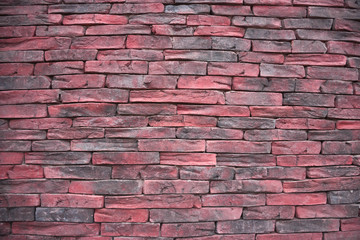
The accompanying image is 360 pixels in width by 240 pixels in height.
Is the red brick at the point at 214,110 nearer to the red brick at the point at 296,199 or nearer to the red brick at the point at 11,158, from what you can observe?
the red brick at the point at 296,199

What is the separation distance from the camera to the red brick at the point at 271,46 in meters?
1.79

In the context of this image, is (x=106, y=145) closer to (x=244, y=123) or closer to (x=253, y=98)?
(x=244, y=123)

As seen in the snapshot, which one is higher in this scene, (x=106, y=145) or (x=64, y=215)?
(x=106, y=145)

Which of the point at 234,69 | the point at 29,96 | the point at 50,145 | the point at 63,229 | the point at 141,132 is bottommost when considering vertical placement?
the point at 63,229

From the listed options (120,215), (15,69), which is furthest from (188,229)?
(15,69)

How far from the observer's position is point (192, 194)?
173 cm

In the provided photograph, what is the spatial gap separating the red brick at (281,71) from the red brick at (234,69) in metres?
0.06

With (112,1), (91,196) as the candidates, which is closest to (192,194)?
(91,196)

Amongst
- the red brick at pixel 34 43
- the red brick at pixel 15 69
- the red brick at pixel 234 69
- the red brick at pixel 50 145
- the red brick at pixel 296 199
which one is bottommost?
the red brick at pixel 296 199

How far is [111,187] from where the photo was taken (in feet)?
5.65

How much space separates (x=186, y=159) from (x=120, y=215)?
596 mm

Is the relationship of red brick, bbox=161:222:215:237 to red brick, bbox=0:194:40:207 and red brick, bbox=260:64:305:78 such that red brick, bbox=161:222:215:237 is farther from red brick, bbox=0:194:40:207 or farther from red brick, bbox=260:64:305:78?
red brick, bbox=260:64:305:78

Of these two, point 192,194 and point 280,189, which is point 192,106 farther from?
point 280,189

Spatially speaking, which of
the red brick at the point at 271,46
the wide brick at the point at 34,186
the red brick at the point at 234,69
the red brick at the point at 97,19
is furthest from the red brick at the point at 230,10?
the wide brick at the point at 34,186
